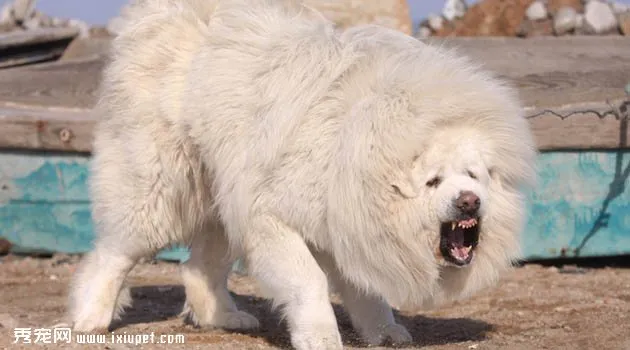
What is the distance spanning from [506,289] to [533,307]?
0.63 m

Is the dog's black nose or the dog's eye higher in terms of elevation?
the dog's eye

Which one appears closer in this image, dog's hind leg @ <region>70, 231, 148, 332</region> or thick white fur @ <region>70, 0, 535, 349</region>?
thick white fur @ <region>70, 0, 535, 349</region>

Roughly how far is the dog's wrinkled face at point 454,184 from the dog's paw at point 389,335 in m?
0.80

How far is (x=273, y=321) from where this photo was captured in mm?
6457

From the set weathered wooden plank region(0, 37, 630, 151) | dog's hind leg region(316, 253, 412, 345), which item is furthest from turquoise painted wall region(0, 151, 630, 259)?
dog's hind leg region(316, 253, 412, 345)

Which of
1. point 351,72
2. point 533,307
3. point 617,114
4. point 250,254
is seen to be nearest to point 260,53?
point 351,72

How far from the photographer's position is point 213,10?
5.88m

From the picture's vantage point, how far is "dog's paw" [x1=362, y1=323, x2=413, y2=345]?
557cm

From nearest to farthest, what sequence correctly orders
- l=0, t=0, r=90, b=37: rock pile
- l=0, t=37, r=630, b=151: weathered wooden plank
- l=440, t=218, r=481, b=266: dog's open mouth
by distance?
l=440, t=218, r=481, b=266: dog's open mouth < l=0, t=37, r=630, b=151: weathered wooden plank < l=0, t=0, r=90, b=37: rock pile

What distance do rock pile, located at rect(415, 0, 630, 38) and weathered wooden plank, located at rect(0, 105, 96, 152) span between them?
527 cm

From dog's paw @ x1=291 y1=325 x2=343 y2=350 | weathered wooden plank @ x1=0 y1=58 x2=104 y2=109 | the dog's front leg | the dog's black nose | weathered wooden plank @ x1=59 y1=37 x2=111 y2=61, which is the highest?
weathered wooden plank @ x1=59 y1=37 x2=111 y2=61

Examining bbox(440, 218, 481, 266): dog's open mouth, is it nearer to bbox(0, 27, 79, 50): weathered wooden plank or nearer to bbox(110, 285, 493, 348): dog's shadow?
bbox(110, 285, 493, 348): dog's shadow

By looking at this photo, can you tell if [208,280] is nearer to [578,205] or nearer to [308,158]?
[308,158]

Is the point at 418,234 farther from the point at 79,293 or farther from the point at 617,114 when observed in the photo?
the point at 617,114
